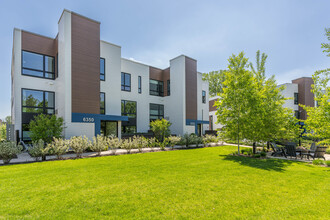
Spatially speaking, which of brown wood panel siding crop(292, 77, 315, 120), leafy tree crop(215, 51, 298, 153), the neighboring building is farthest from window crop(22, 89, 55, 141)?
brown wood panel siding crop(292, 77, 315, 120)

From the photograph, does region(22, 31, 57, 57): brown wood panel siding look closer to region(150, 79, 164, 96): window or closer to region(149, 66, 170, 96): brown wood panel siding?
region(149, 66, 170, 96): brown wood panel siding

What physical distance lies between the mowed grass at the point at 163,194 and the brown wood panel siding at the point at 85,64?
24.0ft

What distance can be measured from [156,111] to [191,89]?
5.77 metres

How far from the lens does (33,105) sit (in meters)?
13.8

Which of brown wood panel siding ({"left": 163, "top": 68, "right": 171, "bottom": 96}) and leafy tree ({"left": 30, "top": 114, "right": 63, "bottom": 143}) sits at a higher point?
brown wood panel siding ({"left": 163, "top": 68, "right": 171, "bottom": 96})

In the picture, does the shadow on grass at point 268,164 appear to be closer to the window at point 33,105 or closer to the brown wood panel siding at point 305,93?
the window at point 33,105

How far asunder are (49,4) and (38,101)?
7984mm

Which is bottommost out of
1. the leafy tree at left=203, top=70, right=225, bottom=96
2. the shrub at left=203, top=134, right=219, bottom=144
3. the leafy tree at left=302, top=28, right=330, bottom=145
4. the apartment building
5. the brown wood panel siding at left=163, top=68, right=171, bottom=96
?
the shrub at left=203, top=134, right=219, bottom=144

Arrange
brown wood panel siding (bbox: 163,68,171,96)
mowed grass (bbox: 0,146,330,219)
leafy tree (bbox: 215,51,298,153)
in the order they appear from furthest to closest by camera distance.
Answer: brown wood panel siding (bbox: 163,68,171,96) → leafy tree (bbox: 215,51,298,153) → mowed grass (bbox: 0,146,330,219)

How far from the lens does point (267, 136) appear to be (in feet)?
39.9

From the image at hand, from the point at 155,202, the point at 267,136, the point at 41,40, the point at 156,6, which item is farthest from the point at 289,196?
the point at 41,40

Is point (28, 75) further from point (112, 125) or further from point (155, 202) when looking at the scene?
point (155, 202)

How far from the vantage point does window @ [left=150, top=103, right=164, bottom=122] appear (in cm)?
2233

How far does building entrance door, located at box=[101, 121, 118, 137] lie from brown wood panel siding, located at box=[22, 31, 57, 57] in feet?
26.1
